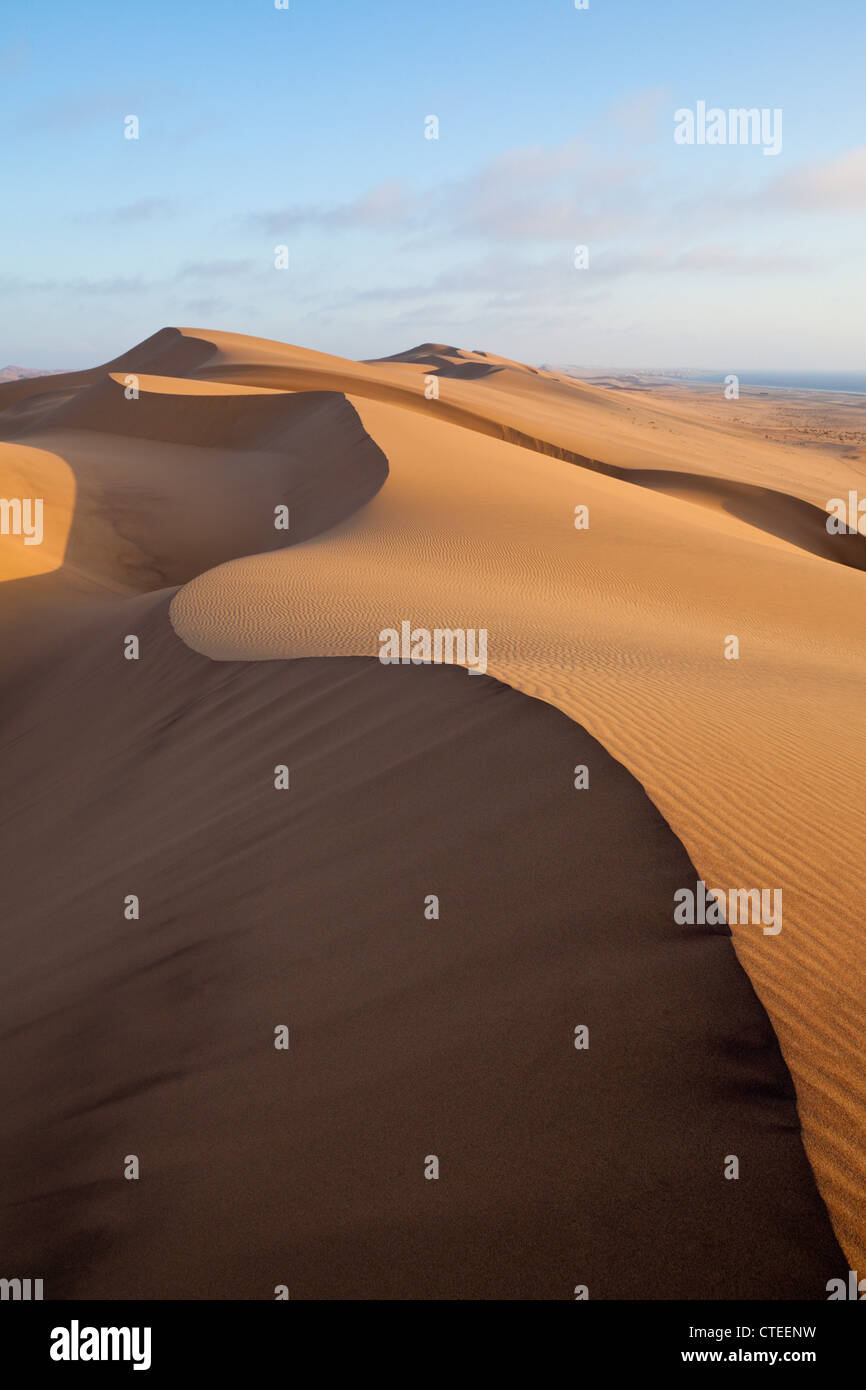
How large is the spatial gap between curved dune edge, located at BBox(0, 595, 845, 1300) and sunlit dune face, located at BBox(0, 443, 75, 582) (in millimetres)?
9426

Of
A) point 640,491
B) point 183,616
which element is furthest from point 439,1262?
point 640,491

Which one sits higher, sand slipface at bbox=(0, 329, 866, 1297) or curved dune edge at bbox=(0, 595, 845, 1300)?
sand slipface at bbox=(0, 329, 866, 1297)

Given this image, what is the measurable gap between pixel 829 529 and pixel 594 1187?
20324 mm

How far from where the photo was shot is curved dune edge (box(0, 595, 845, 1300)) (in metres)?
2.32

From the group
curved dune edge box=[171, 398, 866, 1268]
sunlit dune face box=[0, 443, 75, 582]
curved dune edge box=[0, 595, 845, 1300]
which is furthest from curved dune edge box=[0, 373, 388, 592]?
curved dune edge box=[0, 595, 845, 1300]

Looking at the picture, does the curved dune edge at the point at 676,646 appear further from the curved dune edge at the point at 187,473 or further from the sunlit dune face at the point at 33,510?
the sunlit dune face at the point at 33,510

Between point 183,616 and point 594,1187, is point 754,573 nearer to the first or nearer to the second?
point 183,616

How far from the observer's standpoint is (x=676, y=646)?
6949 millimetres

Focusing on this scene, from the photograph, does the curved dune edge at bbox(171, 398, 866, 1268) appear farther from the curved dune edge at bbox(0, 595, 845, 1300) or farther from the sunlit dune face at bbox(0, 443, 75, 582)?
the sunlit dune face at bbox(0, 443, 75, 582)

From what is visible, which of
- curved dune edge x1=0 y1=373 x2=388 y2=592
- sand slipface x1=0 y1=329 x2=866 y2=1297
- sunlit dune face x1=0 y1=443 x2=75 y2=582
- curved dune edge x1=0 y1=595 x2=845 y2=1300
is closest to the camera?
curved dune edge x1=0 y1=595 x2=845 y2=1300

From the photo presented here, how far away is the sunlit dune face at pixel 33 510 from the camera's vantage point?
13234mm
